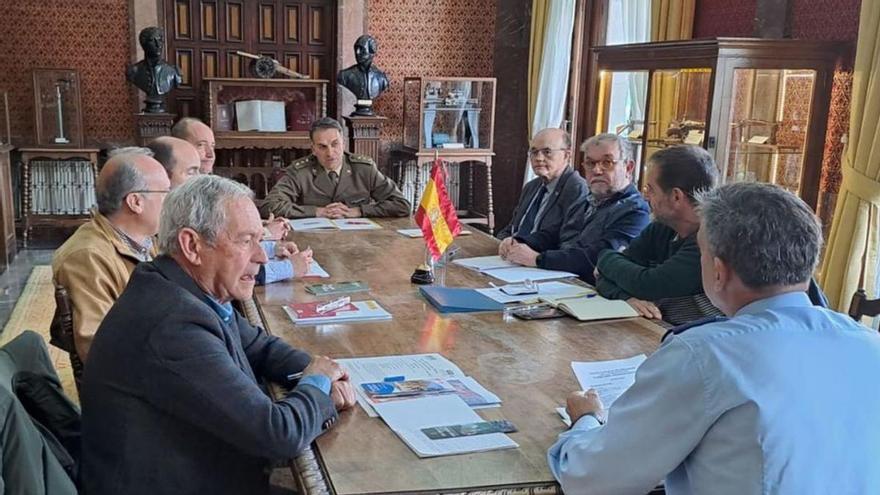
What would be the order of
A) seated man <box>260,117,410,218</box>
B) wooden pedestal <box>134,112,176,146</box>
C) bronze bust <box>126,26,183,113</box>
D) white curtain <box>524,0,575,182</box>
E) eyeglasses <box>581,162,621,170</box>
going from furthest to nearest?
white curtain <box>524,0,575,182</box>
wooden pedestal <box>134,112,176,146</box>
bronze bust <box>126,26,183,113</box>
seated man <box>260,117,410,218</box>
eyeglasses <box>581,162,621,170</box>

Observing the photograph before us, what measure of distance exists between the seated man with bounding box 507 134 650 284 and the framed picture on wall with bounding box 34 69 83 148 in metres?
4.46

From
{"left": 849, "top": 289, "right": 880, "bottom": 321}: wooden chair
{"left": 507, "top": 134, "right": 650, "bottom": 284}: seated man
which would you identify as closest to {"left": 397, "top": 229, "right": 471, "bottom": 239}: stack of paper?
{"left": 507, "top": 134, "right": 650, "bottom": 284}: seated man

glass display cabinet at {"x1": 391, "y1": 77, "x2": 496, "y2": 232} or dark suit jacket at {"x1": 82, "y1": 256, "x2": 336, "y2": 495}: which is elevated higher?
glass display cabinet at {"x1": 391, "y1": 77, "x2": 496, "y2": 232}

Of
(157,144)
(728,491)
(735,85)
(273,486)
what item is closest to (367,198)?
(157,144)

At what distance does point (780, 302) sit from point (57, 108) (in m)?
6.30

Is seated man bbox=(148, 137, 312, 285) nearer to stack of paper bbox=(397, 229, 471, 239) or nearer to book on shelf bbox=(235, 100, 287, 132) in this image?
stack of paper bbox=(397, 229, 471, 239)

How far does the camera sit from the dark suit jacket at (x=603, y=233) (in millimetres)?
3223

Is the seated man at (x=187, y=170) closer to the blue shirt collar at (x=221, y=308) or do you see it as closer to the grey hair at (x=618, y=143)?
the blue shirt collar at (x=221, y=308)

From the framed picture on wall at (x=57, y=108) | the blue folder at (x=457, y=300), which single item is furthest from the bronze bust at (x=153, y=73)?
the blue folder at (x=457, y=300)

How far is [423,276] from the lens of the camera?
2928 mm

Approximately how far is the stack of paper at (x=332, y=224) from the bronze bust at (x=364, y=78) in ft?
7.97

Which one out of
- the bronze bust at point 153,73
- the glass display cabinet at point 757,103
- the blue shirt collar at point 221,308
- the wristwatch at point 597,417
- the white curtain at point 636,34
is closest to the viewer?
the wristwatch at point 597,417

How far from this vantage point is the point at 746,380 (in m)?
1.19

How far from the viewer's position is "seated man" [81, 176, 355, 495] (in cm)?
151
